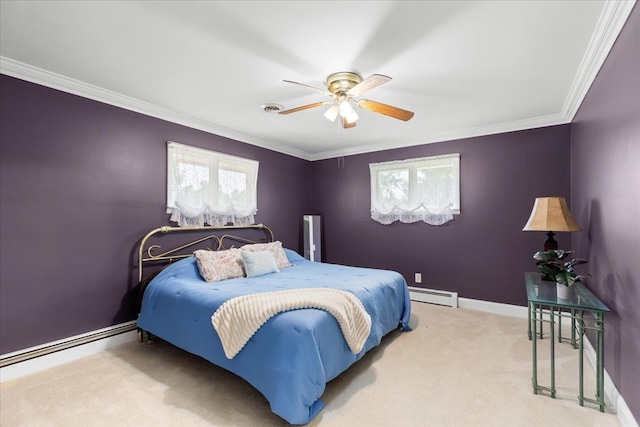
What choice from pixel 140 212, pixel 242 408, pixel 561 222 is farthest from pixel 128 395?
pixel 561 222

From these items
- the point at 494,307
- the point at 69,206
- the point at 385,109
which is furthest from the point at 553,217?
the point at 69,206

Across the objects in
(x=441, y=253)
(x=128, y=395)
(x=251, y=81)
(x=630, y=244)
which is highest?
(x=251, y=81)

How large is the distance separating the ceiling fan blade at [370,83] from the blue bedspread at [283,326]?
1.69 metres

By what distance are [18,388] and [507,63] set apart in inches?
179

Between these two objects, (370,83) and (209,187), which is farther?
(209,187)

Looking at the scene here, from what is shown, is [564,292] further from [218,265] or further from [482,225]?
[218,265]

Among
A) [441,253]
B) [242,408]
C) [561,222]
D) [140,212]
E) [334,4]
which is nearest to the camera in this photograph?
[334,4]

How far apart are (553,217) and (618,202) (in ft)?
2.15

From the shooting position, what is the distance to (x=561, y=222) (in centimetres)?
262

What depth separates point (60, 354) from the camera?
2711 mm

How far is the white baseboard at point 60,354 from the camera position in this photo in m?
2.46

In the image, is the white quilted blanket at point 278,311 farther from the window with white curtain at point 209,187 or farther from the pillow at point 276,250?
the window with white curtain at point 209,187

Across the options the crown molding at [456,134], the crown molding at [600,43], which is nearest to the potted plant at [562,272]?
the crown molding at [600,43]

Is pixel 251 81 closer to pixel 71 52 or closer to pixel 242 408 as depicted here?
pixel 71 52
